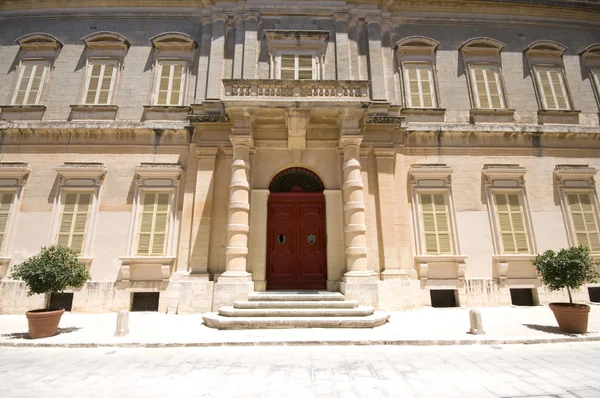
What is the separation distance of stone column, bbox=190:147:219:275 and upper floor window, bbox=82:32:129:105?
15.5 feet

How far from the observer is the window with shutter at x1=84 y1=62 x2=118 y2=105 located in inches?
440

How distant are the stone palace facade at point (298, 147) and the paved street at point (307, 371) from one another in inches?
122

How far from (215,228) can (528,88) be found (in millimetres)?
13437

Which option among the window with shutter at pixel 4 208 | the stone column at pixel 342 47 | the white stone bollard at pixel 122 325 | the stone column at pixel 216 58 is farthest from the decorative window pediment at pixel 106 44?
the white stone bollard at pixel 122 325

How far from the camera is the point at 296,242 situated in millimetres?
10148

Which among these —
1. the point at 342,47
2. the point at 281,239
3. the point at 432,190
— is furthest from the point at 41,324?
the point at 342,47

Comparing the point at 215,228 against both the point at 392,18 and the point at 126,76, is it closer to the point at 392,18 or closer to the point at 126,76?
the point at 126,76

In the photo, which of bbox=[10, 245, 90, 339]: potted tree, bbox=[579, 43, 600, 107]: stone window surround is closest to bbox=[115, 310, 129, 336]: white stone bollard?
bbox=[10, 245, 90, 339]: potted tree

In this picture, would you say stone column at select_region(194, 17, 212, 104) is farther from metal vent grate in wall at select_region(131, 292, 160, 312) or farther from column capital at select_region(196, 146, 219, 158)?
metal vent grate in wall at select_region(131, 292, 160, 312)

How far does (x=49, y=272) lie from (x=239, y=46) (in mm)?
9653

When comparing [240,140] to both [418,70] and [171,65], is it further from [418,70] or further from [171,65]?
[418,70]

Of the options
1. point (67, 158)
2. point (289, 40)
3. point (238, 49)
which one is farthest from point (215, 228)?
point (289, 40)

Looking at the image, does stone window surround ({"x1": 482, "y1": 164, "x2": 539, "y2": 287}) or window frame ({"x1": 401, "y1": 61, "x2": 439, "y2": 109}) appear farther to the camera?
window frame ({"x1": 401, "y1": 61, "x2": 439, "y2": 109})

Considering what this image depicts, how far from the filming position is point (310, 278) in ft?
32.3
